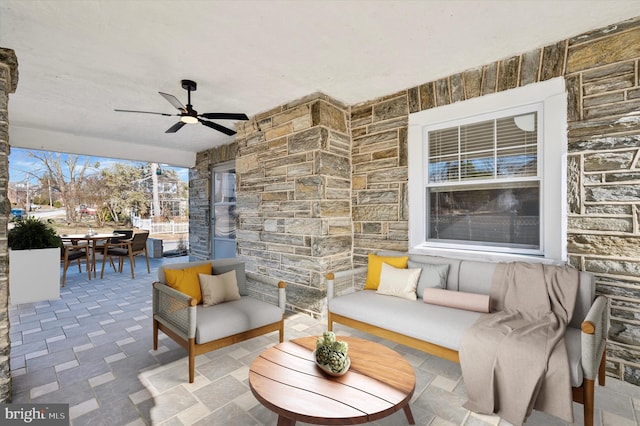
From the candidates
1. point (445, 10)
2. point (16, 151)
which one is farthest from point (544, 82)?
point (16, 151)

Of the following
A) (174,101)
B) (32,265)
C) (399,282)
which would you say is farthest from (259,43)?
(32,265)

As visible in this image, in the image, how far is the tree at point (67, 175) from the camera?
8531 millimetres

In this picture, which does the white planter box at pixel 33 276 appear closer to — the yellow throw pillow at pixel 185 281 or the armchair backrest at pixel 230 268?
the armchair backrest at pixel 230 268

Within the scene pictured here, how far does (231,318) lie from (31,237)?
14.1ft

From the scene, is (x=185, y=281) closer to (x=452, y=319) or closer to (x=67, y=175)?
(x=452, y=319)

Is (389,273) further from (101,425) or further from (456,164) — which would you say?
(101,425)

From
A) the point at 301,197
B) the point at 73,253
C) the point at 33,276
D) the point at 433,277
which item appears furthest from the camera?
the point at 73,253

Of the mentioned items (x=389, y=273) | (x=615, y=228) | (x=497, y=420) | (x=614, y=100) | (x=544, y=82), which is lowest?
(x=497, y=420)

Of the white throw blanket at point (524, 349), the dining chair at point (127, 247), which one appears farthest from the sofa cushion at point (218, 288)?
the dining chair at point (127, 247)

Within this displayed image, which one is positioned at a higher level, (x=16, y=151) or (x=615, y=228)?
(x=16, y=151)

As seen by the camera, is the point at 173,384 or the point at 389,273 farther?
the point at 389,273

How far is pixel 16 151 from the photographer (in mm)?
7898

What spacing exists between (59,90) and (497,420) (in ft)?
17.2

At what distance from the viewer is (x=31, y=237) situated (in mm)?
4527
